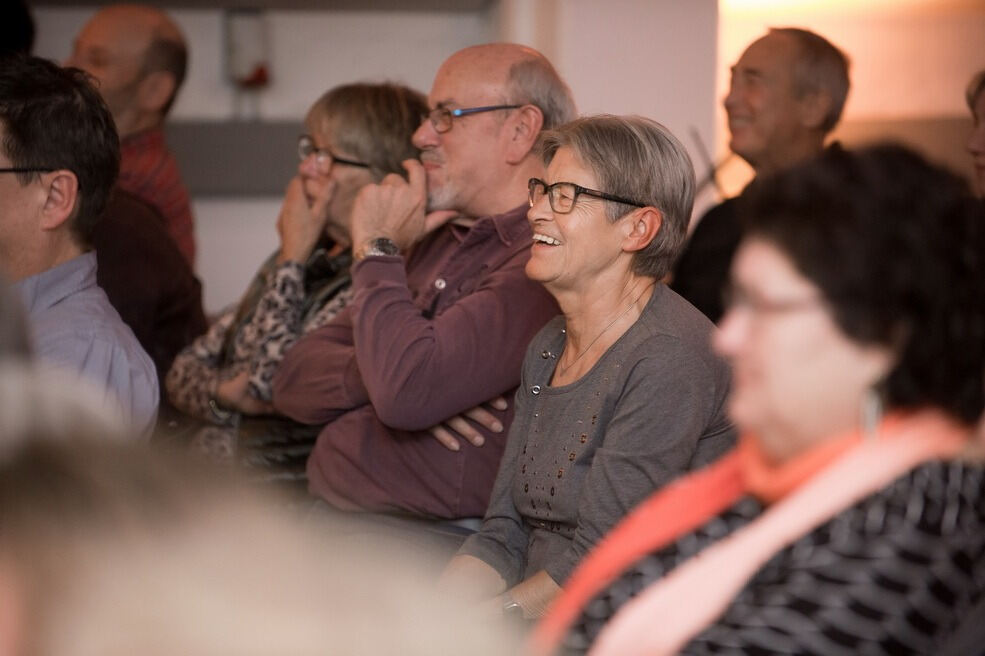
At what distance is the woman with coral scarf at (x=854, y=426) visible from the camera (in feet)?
3.96

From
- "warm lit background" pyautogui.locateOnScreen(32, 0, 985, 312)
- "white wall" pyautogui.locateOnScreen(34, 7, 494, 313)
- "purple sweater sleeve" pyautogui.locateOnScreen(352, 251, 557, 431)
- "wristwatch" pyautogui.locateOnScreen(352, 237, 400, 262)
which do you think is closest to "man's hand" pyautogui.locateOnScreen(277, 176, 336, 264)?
"wristwatch" pyautogui.locateOnScreen(352, 237, 400, 262)

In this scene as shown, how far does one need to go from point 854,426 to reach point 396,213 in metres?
1.63

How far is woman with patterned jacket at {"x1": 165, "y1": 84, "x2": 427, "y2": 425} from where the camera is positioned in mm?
3092

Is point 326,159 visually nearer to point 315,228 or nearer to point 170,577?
point 315,228

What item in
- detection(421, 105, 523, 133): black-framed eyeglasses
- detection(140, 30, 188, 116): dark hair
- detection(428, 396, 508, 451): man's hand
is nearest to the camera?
detection(428, 396, 508, 451): man's hand

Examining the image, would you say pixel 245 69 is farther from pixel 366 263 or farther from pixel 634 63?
pixel 366 263

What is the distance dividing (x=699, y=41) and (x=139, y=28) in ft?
6.12

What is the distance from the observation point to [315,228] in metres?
3.16

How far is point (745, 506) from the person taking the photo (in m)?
1.42

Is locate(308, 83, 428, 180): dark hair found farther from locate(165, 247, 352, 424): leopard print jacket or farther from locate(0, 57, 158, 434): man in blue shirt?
locate(0, 57, 158, 434): man in blue shirt

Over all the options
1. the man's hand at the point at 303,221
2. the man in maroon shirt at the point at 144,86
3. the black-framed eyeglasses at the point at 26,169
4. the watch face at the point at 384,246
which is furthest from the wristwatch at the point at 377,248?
the man in maroon shirt at the point at 144,86

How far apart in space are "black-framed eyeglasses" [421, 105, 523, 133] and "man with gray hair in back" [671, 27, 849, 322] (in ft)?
2.14

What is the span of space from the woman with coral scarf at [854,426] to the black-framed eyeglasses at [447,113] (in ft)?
4.99

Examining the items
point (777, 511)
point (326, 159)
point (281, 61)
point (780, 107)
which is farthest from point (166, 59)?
point (777, 511)
